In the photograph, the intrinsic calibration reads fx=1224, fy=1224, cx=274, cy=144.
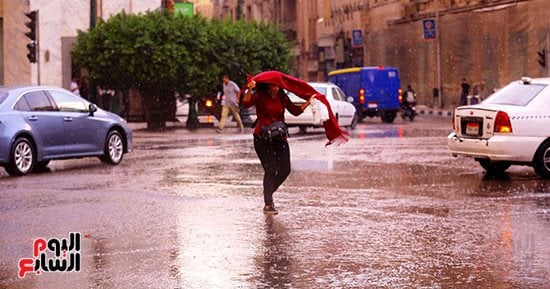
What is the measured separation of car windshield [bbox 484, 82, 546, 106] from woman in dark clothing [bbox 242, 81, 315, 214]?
5.29 meters

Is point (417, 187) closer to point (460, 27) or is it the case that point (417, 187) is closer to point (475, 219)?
point (475, 219)

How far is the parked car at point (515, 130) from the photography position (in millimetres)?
17375

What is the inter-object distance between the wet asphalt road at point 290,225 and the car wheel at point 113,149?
1.41 ft

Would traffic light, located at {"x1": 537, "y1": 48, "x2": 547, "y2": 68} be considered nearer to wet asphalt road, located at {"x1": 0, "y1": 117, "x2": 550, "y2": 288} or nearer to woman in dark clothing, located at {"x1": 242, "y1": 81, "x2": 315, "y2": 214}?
wet asphalt road, located at {"x1": 0, "y1": 117, "x2": 550, "y2": 288}

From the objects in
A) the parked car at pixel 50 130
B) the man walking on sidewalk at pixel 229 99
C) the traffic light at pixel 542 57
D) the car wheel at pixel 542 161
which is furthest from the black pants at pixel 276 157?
the traffic light at pixel 542 57

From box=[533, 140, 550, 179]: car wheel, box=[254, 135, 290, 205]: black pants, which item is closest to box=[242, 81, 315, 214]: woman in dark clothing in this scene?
box=[254, 135, 290, 205]: black pants

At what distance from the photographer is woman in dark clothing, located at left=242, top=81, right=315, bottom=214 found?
44.1ft

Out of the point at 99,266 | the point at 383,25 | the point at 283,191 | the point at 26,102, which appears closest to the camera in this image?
the point at 99,266

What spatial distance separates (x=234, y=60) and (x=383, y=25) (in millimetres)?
26920

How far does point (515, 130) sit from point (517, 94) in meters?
0.83

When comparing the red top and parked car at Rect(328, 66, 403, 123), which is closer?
the red top

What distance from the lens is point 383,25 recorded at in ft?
214

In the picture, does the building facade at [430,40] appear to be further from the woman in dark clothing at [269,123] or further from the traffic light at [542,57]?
the woman in dark clothing at [269,123]

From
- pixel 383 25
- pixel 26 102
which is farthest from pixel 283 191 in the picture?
pixel 383 25
